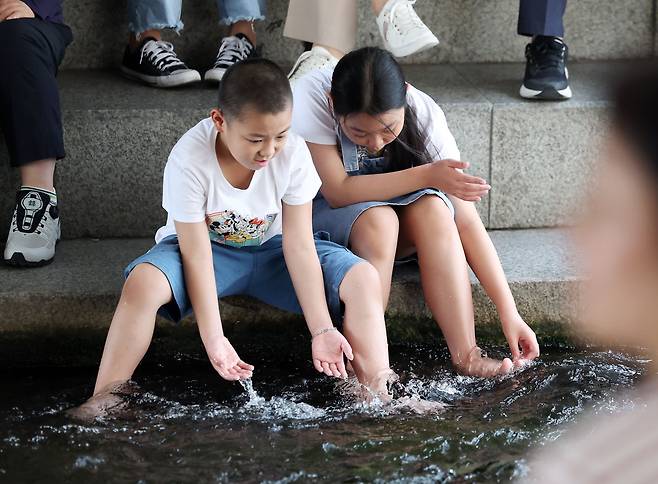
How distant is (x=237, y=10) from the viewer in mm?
3781

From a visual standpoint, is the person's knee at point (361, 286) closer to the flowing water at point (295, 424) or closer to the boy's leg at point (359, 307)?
the boy's leg at point (359, 307)

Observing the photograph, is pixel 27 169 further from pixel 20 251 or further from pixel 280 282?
pixel 280 282

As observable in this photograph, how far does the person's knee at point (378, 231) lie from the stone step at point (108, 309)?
222 millimetres

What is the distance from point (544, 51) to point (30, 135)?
176 cm

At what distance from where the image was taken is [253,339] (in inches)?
122

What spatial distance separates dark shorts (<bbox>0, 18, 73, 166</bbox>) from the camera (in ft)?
10.4

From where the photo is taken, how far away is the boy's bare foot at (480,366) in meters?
2.82

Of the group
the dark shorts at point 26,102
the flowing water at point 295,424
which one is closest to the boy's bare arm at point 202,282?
the flowing water at point 295,424

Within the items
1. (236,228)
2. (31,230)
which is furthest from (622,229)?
(31,230)

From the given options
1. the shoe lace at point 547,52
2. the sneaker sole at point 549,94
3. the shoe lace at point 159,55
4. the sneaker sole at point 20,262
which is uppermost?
the shoe lace at point 547,52

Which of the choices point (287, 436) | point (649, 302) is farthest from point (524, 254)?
point (649, 302)

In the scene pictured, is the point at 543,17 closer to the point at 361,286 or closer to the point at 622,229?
the point at 361,286

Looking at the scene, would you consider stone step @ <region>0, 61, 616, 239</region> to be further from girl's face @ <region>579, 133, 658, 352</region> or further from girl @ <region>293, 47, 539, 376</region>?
girl's face @ <region>579, 133, 658, 352</region>

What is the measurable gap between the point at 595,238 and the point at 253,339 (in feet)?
7.15
